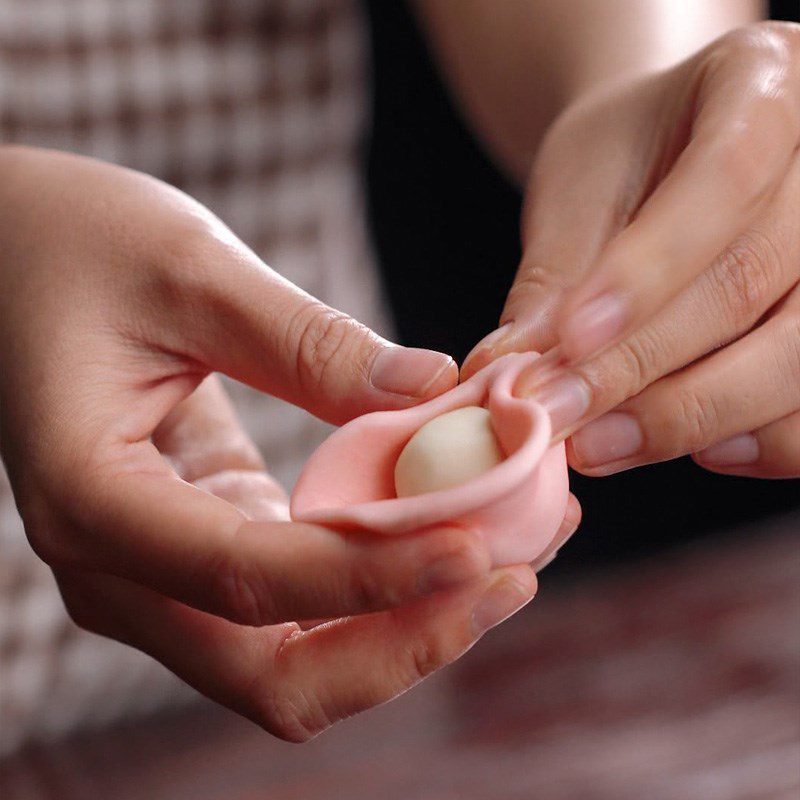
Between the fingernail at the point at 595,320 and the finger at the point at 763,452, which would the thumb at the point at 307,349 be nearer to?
the fingernail at the point at 595,320

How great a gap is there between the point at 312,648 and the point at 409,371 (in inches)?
7.1

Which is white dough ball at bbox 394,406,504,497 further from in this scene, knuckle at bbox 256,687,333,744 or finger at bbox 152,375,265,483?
finger at bbox 152,375,265,483

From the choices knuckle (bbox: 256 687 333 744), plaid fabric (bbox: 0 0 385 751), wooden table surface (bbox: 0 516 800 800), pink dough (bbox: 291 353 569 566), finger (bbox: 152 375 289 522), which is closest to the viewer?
pink dough (bbox: 291 353 569 566)

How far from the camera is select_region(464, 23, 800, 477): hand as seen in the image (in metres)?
0.56

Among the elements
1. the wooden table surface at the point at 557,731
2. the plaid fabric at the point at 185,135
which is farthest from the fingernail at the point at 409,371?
the plaid fabric at the point at 185,135

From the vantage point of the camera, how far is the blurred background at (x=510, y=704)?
91 cm

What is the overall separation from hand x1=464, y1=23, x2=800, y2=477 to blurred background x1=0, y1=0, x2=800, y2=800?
36 centimetres

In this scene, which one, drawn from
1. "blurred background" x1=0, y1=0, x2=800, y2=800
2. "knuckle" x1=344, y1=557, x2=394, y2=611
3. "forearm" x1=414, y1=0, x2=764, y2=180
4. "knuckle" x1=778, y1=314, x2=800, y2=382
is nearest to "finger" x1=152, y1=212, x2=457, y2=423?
"knuckle" x1=344, y1=557, x2=394, y2=611

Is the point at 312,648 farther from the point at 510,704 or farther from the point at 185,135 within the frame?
the point at 185,135

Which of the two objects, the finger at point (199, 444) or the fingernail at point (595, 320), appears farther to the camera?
the finger at point (199, 444)

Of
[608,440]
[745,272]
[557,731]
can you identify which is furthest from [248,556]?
[557,731]

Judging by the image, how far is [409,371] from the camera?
558mm

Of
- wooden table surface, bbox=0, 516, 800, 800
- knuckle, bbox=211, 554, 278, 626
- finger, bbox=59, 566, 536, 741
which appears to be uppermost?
knuckle, bbox=211, 554, 278, 626

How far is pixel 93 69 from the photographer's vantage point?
1.04 metres
